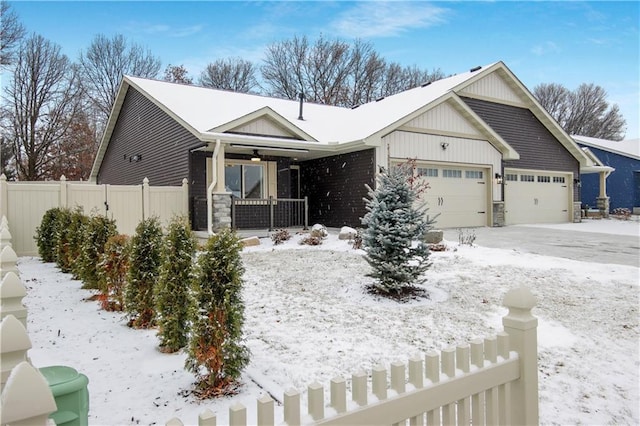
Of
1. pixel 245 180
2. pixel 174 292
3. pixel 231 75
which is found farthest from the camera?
pixel 231 75

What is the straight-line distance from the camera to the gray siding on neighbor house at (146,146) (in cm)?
1318

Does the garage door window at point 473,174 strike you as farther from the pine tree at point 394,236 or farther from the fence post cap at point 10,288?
the fence post cap at point 10,288

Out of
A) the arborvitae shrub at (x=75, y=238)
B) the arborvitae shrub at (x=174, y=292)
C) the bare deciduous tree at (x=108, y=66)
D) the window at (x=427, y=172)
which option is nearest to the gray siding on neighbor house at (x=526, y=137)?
the window at (x=427, y=172)

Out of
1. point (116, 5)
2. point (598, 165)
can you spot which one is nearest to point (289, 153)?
point (116, 5)

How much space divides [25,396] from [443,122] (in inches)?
578

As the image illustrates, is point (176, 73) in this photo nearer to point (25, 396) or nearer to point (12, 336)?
point (12, 336)

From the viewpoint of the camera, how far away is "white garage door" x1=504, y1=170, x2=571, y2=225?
16891 millimetres

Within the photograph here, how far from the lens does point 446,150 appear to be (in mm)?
14414

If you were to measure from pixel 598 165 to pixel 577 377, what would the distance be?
21.1 metres

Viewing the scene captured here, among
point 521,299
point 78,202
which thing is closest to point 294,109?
point 78,202

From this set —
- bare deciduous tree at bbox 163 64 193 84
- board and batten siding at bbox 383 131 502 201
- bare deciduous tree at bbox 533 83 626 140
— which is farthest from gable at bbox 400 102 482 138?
bare deciduous tree at bbox 533 83 626 140

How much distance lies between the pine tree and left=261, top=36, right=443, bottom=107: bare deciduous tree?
2736 centimetres

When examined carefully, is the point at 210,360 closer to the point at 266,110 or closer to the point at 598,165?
the point at 266,110

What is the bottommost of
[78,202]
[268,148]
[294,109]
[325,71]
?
[78,202]
